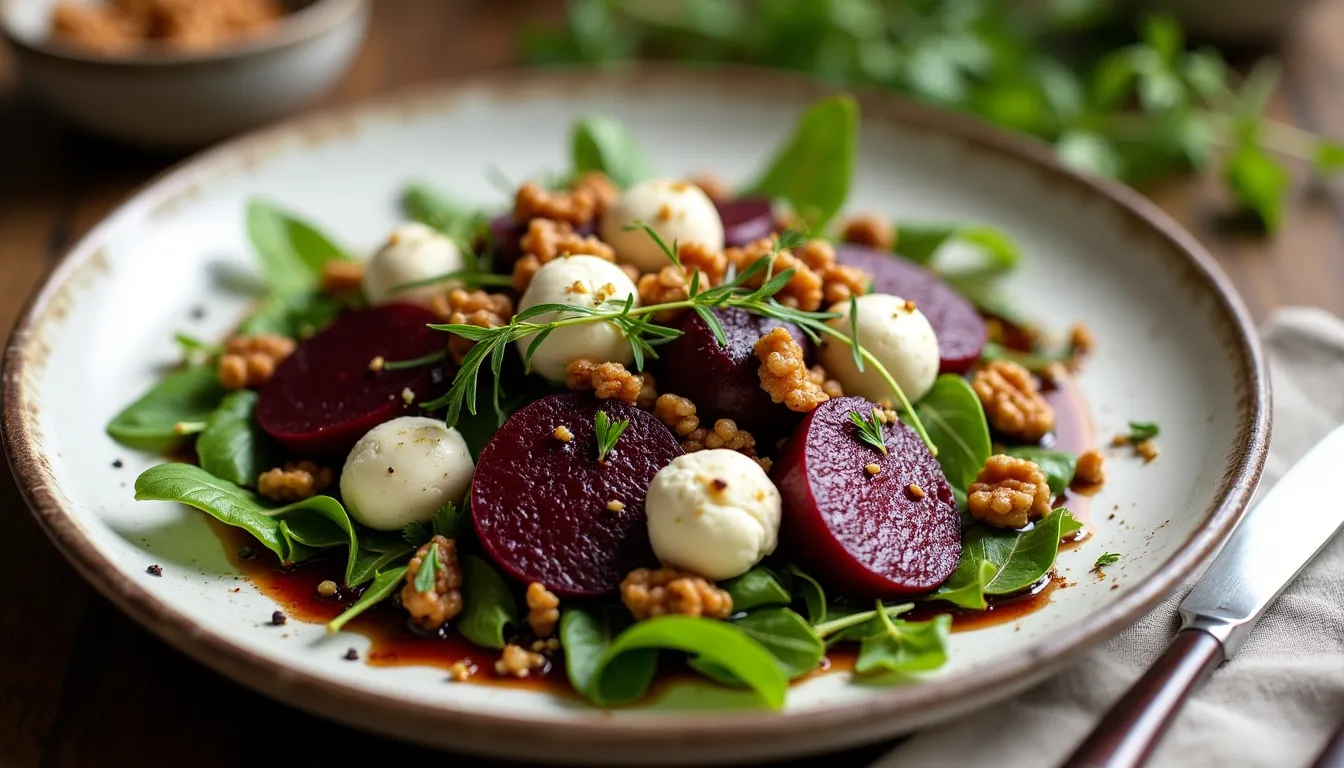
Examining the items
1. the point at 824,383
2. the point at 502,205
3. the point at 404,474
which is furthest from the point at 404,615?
the point at 502,205

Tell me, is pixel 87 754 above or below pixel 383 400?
below

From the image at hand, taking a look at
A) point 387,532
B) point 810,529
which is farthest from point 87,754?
point 810,529

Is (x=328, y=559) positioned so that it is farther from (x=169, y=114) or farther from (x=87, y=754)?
(x=169, y=114)

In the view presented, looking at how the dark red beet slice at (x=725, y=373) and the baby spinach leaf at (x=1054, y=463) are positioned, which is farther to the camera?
the baby spinach leaf at (x=1054, y=463)

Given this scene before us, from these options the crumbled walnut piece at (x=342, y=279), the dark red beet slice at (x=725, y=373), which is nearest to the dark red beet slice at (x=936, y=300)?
the dark red beet slice at (x=725, y=373)

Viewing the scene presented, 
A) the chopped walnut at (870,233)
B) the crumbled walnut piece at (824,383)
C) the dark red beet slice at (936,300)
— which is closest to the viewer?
the crumbled walnut piece at (824,383)

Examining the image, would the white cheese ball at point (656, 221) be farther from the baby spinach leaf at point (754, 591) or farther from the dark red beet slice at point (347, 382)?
the baby spinach leaf at point (754, 591)
